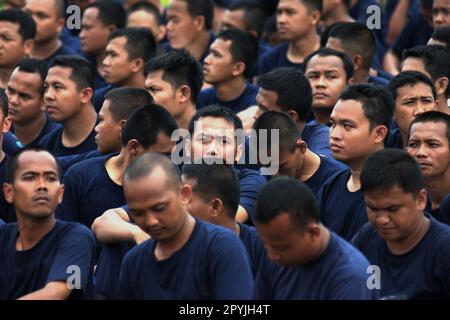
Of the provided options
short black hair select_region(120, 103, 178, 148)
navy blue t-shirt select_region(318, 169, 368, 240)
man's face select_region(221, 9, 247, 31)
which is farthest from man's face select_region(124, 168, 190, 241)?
man's face select_region(221, 9, 247, 31)

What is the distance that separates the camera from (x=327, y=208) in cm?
757

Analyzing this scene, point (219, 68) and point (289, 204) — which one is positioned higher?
point (219, 68)

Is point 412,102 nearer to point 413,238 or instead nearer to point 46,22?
point 413,238

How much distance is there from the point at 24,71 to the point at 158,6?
4.14 metres

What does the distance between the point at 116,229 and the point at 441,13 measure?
455 centimetres

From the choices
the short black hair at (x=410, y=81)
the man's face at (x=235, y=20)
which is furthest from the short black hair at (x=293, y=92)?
the man's face at (x=235, y=20)

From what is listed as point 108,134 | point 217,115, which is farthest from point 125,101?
point 217,115

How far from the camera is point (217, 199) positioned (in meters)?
6.74

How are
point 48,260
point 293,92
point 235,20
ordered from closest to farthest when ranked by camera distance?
point 48,260
point 293,92
point 235,20

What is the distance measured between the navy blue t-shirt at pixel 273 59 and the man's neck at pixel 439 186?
13.3ft

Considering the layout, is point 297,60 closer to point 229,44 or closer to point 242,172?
point 229,44

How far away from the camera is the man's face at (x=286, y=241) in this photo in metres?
5.63

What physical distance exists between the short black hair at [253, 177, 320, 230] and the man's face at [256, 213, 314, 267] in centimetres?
2

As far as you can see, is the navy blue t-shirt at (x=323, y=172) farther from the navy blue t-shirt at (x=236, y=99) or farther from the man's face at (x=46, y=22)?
the man's face at (x=46, y=22)
